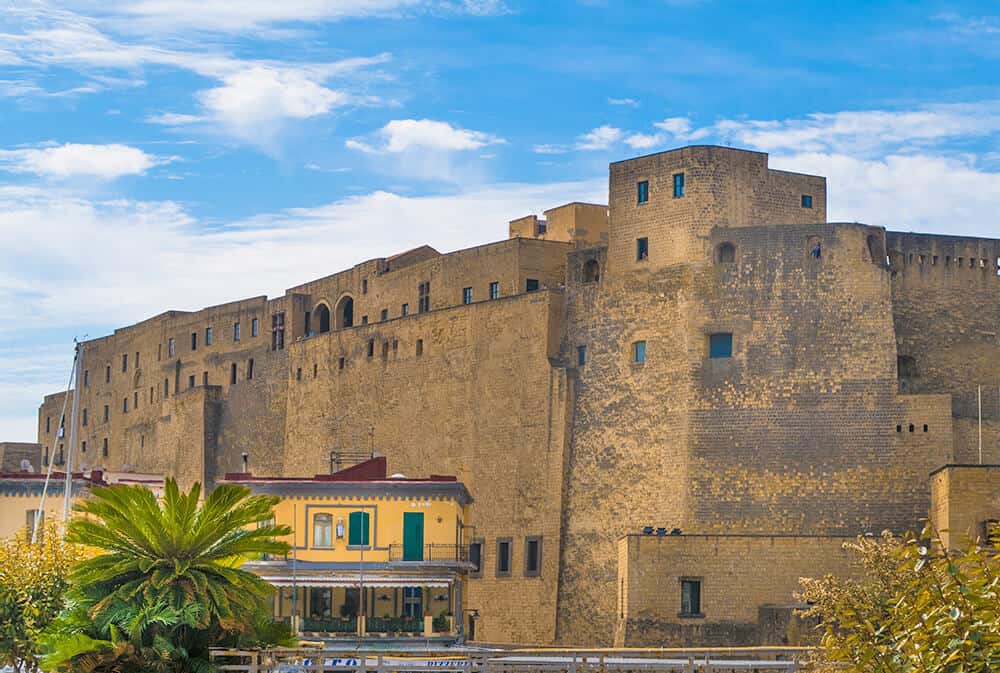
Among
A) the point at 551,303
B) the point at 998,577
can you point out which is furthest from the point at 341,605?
the point at 998,577

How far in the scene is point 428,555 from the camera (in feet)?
152

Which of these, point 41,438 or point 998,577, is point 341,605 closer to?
point 998,577

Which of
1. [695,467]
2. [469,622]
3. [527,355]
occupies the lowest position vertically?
[469,622]

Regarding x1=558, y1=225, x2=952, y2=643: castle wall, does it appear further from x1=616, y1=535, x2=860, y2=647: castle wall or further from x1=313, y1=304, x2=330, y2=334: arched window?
x1=313, y1=304, x2=330, y2=334: arched window

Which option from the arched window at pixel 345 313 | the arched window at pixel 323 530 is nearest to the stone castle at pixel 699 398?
the arched window at pixel 323 530

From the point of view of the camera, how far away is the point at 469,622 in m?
53.9

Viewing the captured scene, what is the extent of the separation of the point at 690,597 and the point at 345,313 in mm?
24079

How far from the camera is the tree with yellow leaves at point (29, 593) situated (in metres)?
A: 36.8

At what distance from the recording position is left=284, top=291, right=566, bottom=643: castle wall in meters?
53.1

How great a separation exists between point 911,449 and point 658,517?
671 cm

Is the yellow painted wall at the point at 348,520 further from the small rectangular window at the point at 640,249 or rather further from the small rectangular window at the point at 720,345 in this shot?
the small rectangular window at the point at 640,249

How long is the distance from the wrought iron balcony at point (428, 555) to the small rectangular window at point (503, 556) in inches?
279

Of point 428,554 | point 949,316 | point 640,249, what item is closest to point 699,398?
point 640,249

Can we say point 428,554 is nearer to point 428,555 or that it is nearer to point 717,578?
point 428,555
